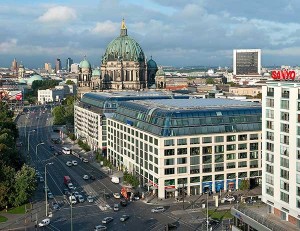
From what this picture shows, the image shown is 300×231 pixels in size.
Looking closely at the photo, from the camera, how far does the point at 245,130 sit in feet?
387

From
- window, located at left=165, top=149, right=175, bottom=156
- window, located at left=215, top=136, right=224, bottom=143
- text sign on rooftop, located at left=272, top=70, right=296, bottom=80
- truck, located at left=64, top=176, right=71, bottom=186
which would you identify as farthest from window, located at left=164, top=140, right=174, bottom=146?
text sign on rooftop, located at left=272, top=70, right=296, bottom=80

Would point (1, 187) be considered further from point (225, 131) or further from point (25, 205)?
point (225, 131)

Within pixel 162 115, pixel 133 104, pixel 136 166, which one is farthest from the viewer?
pixel 133 104

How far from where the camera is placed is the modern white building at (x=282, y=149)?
237ft

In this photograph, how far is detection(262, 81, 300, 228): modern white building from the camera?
7231 cm

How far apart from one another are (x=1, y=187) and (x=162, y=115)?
3753 centimetres

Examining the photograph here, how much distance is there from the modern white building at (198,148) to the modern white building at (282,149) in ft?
113

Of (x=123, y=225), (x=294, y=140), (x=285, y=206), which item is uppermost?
(x=294, y=140)

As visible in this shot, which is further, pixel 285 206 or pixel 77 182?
pixel 77 182

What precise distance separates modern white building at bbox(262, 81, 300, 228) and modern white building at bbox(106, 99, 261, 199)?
34.3 metres

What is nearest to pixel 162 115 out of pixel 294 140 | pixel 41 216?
pixel 41 216

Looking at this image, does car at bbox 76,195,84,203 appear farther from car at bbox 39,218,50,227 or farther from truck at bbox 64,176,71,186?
car at bbox 39,218,50,227

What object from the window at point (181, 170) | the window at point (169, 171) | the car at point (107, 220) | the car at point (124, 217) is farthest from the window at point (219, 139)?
the car at point (107, 220)

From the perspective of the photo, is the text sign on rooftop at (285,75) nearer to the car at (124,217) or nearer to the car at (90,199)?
the car at (124,217)
